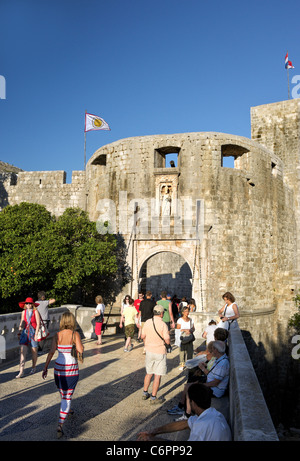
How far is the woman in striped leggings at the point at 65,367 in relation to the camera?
4.45 metres

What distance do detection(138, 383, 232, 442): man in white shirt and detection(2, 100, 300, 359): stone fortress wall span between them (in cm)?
976

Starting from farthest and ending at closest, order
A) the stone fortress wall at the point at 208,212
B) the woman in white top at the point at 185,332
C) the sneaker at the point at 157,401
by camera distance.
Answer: the stone fortress wall at the point at 208,212 < the woman in white top at the point at 185,332 < the sneaker at the point at 157,401

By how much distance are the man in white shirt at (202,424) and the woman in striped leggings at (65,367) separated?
1532 millimetres

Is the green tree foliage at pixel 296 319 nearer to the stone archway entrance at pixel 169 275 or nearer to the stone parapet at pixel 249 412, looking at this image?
the stone archway entrance at pixel 169 275

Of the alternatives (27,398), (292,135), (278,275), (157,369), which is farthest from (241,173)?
(27,398)

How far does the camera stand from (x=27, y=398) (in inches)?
A: 223

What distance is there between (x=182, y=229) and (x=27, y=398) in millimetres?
9347

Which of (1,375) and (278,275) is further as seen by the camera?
(278,275)

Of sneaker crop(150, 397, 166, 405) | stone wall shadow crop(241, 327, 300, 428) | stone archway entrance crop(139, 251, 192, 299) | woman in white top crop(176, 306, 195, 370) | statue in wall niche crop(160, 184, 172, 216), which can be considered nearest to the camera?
sneaker crop(150, 397, 166, 405)

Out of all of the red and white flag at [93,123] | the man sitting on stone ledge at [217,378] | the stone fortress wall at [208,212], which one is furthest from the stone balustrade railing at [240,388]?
the red and white flag at [93,123]

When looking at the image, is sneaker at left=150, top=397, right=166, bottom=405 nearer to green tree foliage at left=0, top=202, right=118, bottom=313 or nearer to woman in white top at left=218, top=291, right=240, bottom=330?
woman in white top at left=218, top=291, right=240, bottom=330

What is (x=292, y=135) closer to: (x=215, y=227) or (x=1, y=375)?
(x=215, y=227)

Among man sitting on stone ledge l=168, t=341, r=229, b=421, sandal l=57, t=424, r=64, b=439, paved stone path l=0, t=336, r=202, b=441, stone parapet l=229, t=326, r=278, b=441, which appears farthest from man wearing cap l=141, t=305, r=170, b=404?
sandal l=57, t=424, r=64, b=439

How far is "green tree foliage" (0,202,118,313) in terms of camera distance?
37.8 ft
